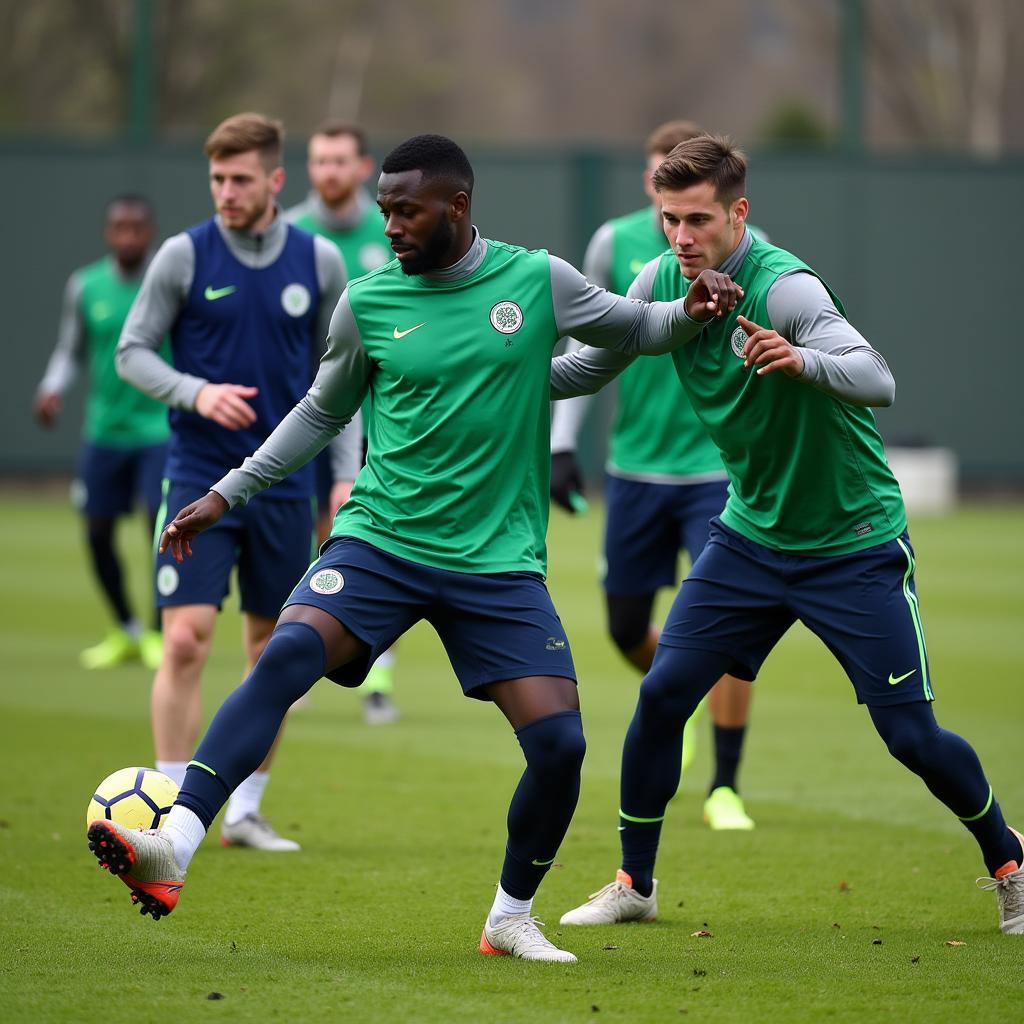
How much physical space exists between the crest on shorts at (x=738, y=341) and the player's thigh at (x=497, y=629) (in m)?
0.94

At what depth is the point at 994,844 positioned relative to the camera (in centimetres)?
572

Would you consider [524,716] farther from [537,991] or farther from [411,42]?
[411,42]

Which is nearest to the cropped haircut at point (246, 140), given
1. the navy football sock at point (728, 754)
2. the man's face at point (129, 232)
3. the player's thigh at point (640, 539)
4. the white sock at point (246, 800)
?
the player's thigh at point (640, 539)

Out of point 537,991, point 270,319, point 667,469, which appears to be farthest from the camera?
point 667,469

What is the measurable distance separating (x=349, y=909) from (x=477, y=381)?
5.94 feet

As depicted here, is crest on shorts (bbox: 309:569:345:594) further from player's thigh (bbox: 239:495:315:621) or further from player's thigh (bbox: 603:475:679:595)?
player's thigh (bbox: 603:475:679:595)

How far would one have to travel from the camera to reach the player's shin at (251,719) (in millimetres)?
5004

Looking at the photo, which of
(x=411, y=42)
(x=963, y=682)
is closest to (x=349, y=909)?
(x=963, y=682)

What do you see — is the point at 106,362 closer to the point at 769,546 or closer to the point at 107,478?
the point at 107,478

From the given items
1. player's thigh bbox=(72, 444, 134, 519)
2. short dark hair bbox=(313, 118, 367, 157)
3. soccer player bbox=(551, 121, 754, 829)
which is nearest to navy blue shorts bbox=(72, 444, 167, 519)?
player's thigh bbox=(72, 444, 134, 519)

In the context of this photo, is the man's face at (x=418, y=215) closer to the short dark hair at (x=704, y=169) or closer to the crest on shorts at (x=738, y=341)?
the short dark hair at (x=704, y=169)

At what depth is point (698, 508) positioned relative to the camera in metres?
7.69

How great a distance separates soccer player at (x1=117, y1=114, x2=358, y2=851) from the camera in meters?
6.77

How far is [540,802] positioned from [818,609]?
3.50 ft
